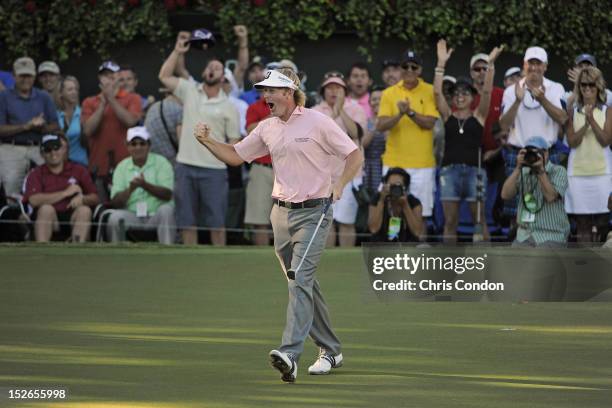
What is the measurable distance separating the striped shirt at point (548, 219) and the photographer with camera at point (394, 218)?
1.30 meters

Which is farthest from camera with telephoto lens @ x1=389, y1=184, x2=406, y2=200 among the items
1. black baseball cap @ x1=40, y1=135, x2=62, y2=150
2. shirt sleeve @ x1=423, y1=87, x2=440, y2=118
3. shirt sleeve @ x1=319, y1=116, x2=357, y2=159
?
shirt sleeve @ x1=319, y1=116, x2=357, y2=159

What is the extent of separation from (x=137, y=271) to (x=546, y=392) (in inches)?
284

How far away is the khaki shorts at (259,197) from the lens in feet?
55.4

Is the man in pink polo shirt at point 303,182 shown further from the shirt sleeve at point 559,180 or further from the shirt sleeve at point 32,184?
the shirt sleeve at point 32,184

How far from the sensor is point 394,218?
1549cm

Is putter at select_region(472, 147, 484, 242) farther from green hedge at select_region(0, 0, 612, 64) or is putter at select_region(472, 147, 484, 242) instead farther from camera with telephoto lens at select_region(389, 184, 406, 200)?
green hedge at select_region(0, 0, 612, 64)

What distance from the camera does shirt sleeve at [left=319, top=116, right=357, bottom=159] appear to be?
336 inches

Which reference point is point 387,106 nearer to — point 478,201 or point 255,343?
point 478,201

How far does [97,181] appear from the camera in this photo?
17.6 metres

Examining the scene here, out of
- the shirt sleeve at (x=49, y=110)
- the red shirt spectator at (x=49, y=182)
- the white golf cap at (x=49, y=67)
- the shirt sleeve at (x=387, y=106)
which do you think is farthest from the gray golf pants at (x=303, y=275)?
the white golf cap at (x=49, y=67)

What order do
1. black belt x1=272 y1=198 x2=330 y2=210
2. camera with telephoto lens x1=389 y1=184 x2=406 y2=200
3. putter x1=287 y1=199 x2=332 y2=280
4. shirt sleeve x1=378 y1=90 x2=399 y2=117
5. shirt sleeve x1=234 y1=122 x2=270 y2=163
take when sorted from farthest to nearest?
shirt sleeve x1=378 y1=90 x2=399 y2=117
camera with telephoto lens x1=389 y1=184 x2=406 y2=200
shirt sleeve x1=234 y1=122 x2=270 y2=163
black belt x1=272 y1=198 x2=330 y2=210
putter x1=287 y1=199 x2=332 y2=280

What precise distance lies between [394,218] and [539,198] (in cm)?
165

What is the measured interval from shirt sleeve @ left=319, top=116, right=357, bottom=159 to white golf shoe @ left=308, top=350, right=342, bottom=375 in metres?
1.20

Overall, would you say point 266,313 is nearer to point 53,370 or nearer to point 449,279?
point 449,279
